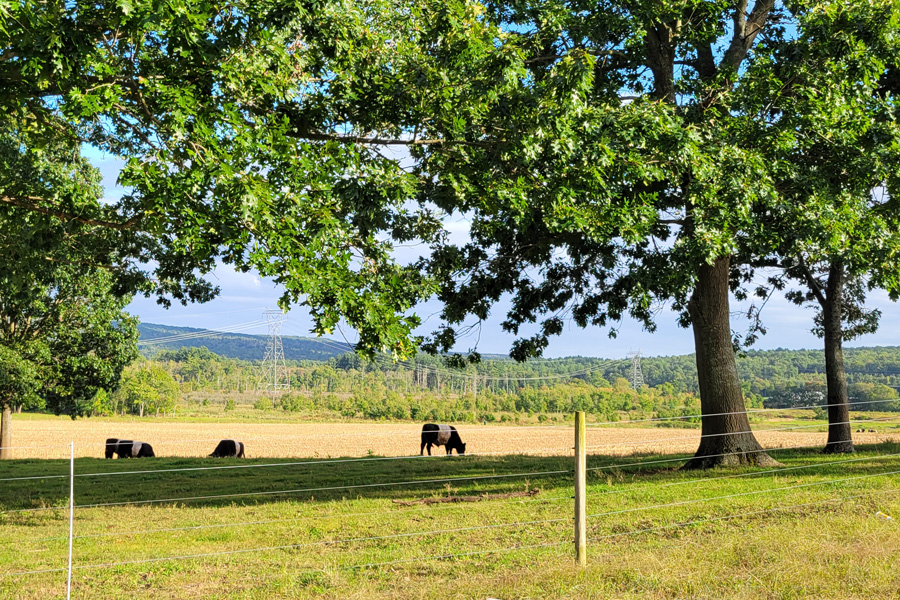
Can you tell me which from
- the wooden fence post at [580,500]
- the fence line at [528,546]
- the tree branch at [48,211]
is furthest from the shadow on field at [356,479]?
the wooden fence post at [580,500]

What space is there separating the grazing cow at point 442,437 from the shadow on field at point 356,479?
4.83 metres

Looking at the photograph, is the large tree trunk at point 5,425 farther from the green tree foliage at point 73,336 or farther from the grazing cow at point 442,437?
the grazing cow at point 442,437

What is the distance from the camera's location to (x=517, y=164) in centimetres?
1262

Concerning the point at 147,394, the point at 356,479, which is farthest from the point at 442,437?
the point at 147,394

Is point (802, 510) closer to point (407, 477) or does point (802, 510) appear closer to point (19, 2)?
point (407, 477)

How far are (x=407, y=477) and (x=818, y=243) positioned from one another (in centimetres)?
1105

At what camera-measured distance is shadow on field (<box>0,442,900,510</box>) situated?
15500 millimetres

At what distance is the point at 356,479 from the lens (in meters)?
18.8

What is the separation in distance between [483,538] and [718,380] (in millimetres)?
10087

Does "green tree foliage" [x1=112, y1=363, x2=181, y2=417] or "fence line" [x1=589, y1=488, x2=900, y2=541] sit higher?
"fence line" [x1=589, y1=488, x2=900, y2=541]

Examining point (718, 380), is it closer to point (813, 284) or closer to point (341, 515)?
point (813, 284)

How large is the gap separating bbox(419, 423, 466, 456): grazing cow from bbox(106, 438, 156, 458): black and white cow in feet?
38.4

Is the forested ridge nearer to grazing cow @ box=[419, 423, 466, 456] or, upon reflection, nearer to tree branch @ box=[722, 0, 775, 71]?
grazing cow @ box=[419, 423, 466, 456]

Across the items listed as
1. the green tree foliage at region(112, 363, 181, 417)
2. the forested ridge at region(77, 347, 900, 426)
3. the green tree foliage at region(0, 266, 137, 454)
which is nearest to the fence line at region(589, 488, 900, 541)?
the green tree foliage at region(0, 266, 137, 454)
